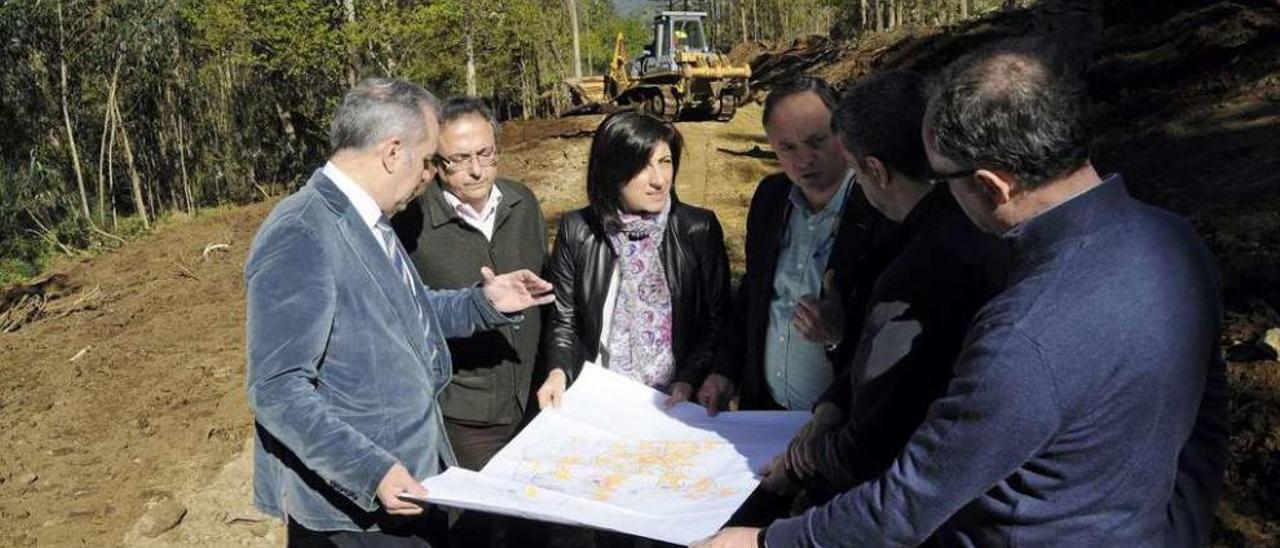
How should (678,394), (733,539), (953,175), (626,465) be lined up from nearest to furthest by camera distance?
(953,175)
(733,539)
(626,465)
(678,394)

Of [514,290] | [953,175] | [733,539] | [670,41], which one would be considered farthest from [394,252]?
[670,41]

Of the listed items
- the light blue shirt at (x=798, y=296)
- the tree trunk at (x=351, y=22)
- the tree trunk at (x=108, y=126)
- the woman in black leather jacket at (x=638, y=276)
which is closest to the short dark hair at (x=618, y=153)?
the woman in black leather jacket at (x=638, y=276)

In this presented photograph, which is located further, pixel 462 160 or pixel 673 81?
pixel 673 81

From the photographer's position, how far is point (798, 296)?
101 inches

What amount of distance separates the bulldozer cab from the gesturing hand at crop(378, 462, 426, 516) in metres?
19.5

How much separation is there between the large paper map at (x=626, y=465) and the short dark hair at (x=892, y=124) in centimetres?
72

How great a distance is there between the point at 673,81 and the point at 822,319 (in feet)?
59.9

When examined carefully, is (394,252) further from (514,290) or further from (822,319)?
(822,319)

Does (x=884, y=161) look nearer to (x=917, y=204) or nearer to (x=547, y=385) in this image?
(x=917, y=204)

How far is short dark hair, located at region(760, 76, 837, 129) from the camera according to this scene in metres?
2.51

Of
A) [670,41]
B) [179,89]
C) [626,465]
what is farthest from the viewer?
[670,41]

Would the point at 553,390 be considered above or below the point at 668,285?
below

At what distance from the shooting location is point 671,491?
2.04m

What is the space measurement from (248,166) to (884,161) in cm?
2359
